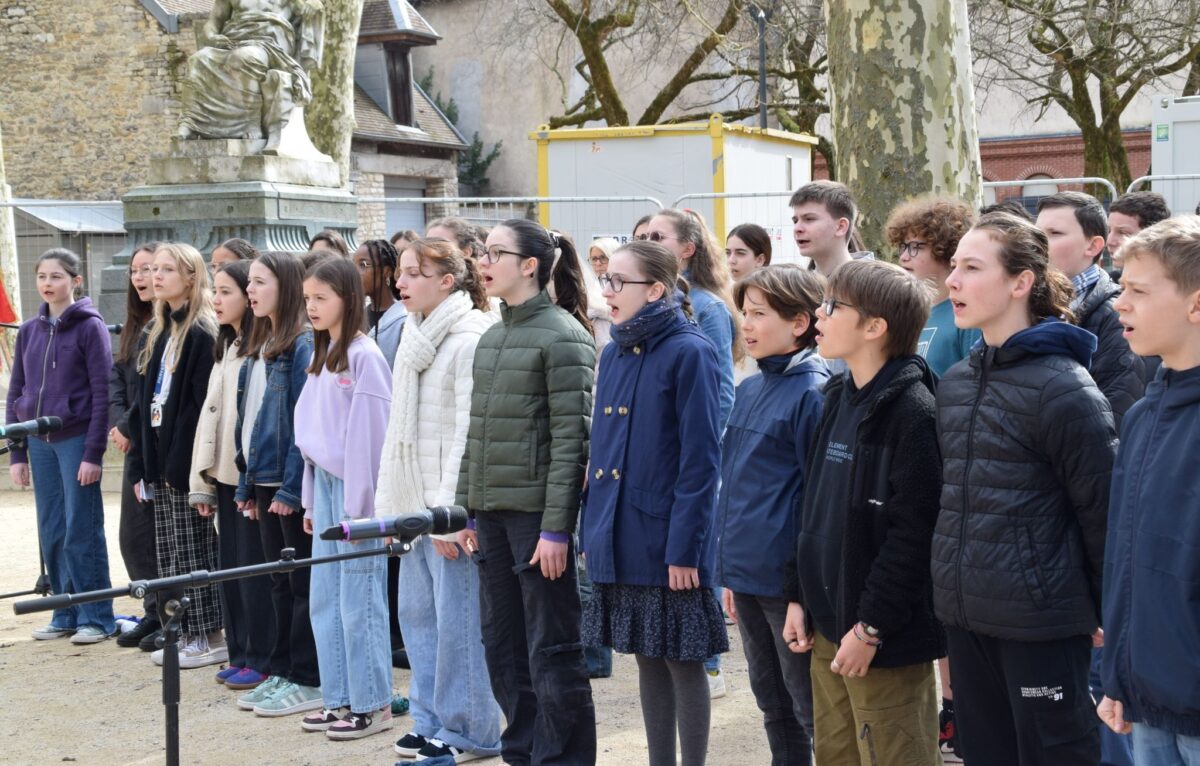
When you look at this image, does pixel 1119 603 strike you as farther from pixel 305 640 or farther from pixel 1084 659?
pixel 305 640

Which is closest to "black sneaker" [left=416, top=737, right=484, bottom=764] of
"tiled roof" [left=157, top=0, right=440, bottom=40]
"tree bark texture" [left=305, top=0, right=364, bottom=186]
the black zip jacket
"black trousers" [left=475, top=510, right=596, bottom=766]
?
"black trousers" [left=475, top=510, right=596, bottom=766]

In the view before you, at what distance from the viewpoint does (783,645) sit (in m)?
4.42

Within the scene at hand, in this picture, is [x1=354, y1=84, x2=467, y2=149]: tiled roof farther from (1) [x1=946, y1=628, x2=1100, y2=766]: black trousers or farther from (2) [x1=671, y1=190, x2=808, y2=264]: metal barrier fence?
(1) [x1=946, y1=628, x2=1100, y2=766]: black trousers

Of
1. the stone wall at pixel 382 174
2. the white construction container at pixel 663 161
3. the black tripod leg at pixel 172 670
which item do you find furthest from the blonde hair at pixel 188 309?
the stone wall at pixel 382 174

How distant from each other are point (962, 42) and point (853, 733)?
519 cm

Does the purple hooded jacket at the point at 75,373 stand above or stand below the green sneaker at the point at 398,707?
above

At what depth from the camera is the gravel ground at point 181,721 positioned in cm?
579

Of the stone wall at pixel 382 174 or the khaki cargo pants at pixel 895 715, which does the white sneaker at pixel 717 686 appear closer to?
the khaki cargo pants at pixel 895 715

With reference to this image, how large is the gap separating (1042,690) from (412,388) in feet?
9.12

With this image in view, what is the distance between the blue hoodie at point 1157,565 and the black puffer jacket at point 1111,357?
1295 millimetres

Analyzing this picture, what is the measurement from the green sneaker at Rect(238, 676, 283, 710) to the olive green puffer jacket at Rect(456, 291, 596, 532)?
1918 mm

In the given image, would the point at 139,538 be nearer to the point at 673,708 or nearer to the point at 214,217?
the point at 673,708

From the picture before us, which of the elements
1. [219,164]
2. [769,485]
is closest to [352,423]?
[769,485]

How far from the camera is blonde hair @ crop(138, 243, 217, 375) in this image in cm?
708
